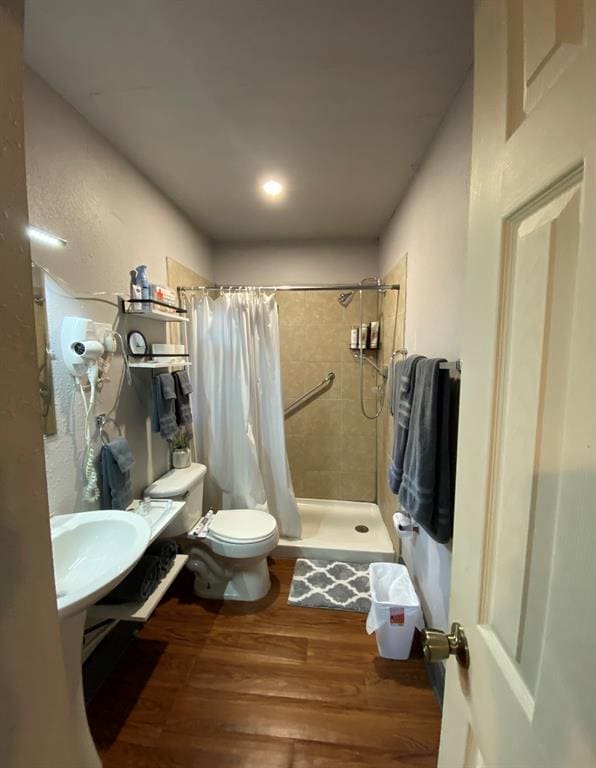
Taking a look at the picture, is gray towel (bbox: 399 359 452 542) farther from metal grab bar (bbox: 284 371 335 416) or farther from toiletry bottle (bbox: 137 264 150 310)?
metal grab bar (bbox: 284 371 335 416)

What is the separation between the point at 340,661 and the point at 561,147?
78.3 inches

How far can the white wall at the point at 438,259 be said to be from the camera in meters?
1.20

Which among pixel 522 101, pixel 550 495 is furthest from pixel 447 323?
pixel 550 495

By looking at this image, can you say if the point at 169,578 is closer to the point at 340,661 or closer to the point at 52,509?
the point at 52,509

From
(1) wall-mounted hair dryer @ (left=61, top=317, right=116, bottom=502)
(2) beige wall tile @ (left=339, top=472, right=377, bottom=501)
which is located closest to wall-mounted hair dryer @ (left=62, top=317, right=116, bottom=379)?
(1) wall-mounted hair dryer @ (left=61, top=317, right=116, bottom=502)

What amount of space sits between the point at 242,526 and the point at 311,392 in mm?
1308

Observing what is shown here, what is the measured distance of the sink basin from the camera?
0.96 metres

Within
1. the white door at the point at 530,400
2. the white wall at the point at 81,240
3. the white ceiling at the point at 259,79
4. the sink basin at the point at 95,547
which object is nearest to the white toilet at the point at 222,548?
the white wall at the point at 81,240

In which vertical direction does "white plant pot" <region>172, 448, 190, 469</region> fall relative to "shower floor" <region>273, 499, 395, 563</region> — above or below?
above

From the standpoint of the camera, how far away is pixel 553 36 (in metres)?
0.38

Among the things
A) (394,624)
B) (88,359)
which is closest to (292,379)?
(88,359)

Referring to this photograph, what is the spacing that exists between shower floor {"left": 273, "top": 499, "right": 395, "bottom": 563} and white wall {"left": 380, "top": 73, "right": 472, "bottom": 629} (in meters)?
0.41

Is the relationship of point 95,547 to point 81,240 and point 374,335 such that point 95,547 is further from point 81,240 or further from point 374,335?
point 374,335

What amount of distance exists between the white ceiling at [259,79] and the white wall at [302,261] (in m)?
0.92
